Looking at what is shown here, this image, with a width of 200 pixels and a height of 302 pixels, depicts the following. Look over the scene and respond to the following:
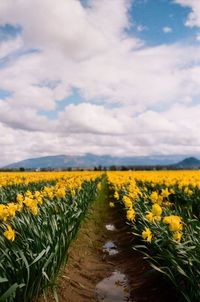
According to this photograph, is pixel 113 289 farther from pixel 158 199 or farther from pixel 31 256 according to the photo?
pixel 31 256

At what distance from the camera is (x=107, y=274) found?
7.57 meters

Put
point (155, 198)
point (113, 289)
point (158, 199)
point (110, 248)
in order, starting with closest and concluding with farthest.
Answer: point (113, 289)
point (155, 198)
point (158, 199)
point (110, 248)

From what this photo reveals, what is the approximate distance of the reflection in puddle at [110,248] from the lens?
9531 millimetres

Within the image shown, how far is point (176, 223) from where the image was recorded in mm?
4523

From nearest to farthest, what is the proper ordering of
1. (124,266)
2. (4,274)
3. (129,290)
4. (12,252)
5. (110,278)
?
(4,274), (12,252), (129,290), (110,278), (124,266)

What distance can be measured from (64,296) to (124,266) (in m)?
2.68

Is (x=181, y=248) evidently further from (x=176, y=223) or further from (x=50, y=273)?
(x=50, y=273)

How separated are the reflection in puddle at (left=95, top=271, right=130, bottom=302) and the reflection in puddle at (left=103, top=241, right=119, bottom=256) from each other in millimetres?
1866

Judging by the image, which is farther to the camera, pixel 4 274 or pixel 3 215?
pixel 3 215

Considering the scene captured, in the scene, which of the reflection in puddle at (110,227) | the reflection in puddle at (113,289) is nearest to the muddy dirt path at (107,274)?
the reflection in puddle at (113,289)

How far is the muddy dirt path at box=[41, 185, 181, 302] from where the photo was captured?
5.91 m

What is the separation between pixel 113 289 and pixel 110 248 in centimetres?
342

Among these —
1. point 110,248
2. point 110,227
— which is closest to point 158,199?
point 110,248

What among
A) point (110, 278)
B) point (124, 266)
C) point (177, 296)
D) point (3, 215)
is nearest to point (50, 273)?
point (3, 215)
